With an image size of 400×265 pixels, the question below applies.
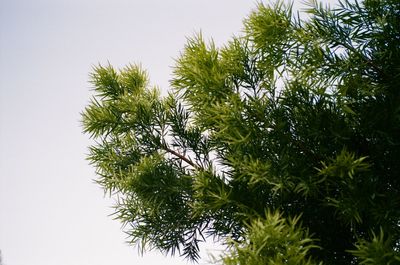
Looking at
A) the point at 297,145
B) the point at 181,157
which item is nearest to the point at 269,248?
the point at 297,145

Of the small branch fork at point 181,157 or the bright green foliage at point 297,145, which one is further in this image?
the small branch fork at point 181,157

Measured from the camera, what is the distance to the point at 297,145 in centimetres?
268

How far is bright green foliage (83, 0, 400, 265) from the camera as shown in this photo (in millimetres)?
2414

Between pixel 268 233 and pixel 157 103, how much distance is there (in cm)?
185

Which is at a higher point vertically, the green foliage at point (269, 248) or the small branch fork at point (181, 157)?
the small branch fork at point (181, 157)

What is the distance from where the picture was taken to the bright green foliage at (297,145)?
2414mm

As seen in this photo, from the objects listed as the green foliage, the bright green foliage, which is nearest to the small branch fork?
the bright green foliage

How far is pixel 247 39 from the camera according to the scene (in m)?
3.04

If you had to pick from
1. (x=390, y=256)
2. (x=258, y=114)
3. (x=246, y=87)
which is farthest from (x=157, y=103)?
(x=390, y=256)

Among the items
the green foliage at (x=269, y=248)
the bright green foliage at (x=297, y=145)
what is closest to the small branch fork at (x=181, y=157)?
the bright green foliage at (x=297, y=145)

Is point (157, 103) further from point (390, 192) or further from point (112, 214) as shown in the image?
point (390, 192)

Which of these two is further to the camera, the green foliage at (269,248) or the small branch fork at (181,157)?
the small branch fork at (181,157)

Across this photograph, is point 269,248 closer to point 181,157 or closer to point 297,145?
point 297,145

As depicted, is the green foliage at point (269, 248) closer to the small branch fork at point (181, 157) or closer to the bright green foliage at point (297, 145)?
the bright green foliage at point (297, 145)
